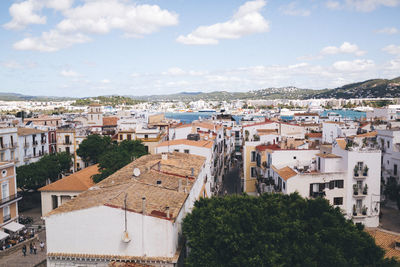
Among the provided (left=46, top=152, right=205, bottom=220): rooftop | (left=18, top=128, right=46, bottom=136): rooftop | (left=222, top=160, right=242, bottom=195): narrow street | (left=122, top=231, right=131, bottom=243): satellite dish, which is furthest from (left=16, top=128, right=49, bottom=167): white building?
(left=122, top=231, right=131, bottom=243): satellite dish

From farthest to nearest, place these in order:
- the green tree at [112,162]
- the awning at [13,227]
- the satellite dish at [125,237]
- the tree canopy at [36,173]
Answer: the tree canopy at [36,173], the green tree at [112,162], the awning at [13,227], the satellite dish at [125,237]

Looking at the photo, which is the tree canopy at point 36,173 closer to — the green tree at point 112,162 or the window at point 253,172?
the green tree at point 112,162

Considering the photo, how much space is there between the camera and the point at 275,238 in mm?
17766

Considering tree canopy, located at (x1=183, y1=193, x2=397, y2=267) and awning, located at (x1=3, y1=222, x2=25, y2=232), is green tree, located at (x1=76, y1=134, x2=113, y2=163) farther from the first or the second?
tree canopy, located at (x1=183, y1=193, x2=397, y2=267)

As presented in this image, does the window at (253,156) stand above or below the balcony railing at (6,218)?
above

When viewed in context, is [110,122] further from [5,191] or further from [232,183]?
[5,191]

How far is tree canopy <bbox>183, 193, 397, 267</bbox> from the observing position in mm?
17172

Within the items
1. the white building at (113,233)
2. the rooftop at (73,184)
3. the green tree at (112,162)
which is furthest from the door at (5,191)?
the white building at (113,233)

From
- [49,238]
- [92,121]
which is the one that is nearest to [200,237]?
[49,238]

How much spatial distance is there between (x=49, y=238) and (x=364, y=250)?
1640 cm

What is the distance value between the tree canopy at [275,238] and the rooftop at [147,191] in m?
2.14

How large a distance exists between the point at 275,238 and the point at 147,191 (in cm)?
861

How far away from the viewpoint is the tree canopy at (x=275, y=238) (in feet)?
56.3

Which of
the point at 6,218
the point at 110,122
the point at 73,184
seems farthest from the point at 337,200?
the point at 110,122
